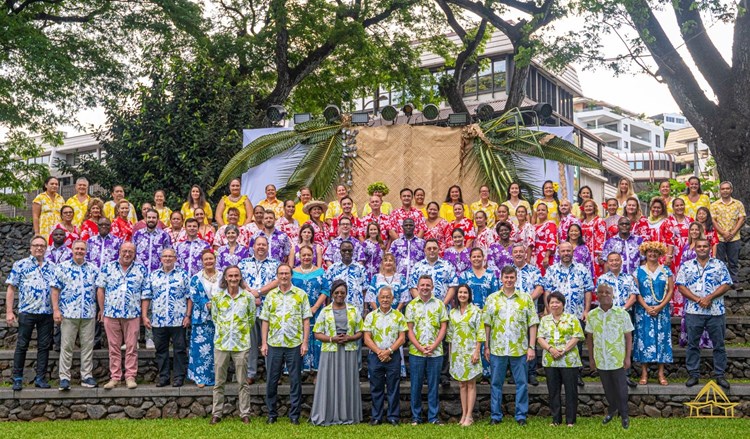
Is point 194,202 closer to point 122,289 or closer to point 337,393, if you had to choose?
point 122,289

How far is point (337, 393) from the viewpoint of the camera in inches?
353

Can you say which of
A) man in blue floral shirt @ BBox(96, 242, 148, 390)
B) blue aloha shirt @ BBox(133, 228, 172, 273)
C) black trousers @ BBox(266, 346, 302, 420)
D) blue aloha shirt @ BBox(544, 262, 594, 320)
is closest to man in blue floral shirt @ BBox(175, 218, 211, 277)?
blue aloha shirt @ BBox(133, 228, 172, 273)

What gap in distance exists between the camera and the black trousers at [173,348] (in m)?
9.77

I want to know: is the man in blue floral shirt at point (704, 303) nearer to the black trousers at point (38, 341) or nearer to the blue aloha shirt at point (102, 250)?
the blue aloha shirt at point (102, 250)

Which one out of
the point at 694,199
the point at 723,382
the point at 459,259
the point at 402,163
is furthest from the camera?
the point at 402,163

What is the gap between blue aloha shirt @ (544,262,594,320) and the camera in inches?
375

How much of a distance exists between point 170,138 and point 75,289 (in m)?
6.74

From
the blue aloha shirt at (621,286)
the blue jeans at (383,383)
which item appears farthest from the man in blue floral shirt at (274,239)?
the blue aloha shirt at (621,286)

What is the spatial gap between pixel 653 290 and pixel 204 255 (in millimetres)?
5312

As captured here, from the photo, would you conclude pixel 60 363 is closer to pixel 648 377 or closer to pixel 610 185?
pixel 648 377

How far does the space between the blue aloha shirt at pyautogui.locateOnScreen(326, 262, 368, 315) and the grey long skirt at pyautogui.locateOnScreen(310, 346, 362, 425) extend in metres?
0.85

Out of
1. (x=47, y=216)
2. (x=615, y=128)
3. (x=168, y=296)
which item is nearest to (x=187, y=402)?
(x=168, y=296)

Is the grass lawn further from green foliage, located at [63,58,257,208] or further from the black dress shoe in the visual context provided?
green foliage, located at [63,58,257,208]

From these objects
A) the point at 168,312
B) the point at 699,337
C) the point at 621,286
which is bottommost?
the point at 699,337
